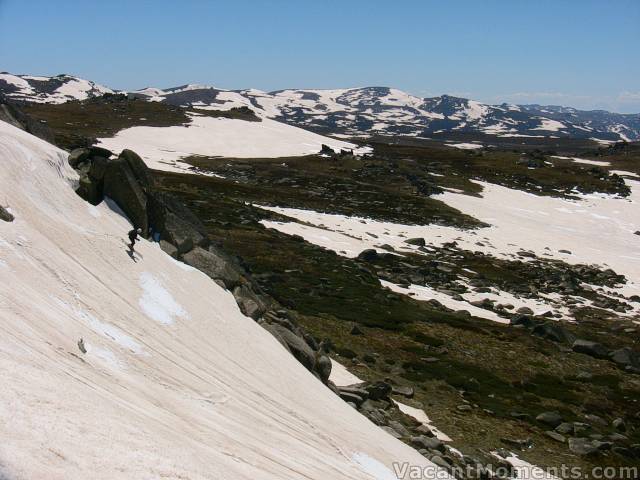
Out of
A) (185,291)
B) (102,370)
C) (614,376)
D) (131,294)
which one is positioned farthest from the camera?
(614,376)

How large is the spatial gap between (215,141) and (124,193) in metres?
114

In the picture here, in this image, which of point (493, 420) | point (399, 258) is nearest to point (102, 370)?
point (493, 420)

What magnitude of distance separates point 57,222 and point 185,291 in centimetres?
528

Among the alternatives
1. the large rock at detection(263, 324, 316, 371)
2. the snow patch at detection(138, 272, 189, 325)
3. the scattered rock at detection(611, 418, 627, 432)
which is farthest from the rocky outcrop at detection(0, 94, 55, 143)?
the scattered rock at detection(611, 418, 627, 432)

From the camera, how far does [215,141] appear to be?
438 feet

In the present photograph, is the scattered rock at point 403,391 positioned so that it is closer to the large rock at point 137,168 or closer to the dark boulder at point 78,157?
the large rock at point 137,168

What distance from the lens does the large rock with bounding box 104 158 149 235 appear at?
2317 cm

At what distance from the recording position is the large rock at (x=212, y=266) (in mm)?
24534

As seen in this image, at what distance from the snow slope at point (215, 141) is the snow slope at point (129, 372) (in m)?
80.3

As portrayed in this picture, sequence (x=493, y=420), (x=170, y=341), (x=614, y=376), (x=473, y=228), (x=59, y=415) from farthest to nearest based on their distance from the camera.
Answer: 1. (x=473, y=228)
2. (x=614, y=376)
3. (x=493, y=420)
4. (x=170, y=341)
5. (x=59, y=415)

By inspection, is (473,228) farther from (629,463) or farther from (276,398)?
(276,398)

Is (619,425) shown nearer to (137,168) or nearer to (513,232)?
(137,168)

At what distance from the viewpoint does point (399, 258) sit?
180ft

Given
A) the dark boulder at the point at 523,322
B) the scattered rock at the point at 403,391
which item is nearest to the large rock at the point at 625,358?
the dark boulder at the point at 523,322
